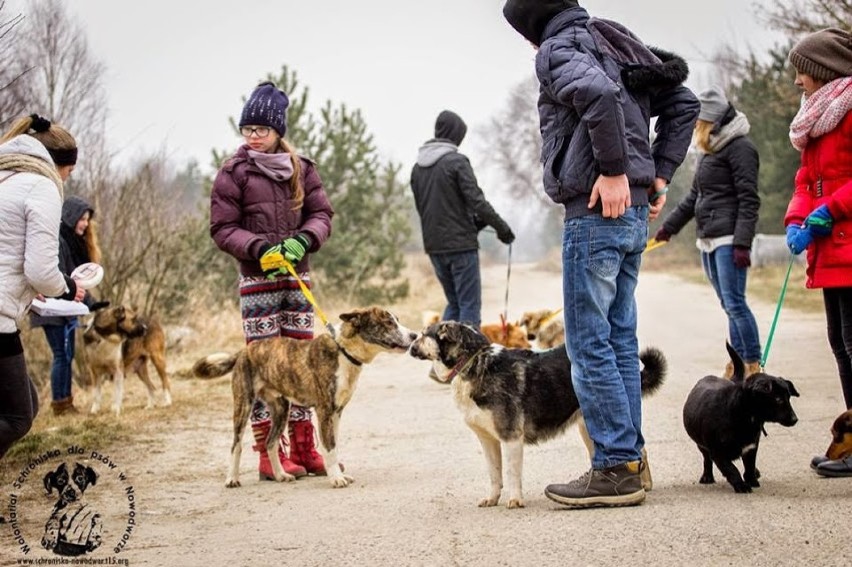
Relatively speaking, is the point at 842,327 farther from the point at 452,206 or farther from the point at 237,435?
the point at 452,206

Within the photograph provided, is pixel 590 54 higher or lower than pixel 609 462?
higher

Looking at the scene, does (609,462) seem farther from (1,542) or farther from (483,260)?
(483,260)

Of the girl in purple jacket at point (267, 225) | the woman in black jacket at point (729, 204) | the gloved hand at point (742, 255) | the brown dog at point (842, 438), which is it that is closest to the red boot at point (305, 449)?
the girl in purple jacket at point (267, 225)

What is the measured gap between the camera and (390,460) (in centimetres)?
734

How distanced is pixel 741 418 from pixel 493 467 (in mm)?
1351

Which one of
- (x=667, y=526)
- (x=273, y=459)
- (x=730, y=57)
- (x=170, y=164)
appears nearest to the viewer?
(x=667, y=526)

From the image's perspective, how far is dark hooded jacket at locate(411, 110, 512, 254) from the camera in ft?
34.1

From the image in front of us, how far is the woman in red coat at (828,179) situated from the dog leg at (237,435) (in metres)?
3.58

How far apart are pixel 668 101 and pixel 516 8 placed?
3.08 ft

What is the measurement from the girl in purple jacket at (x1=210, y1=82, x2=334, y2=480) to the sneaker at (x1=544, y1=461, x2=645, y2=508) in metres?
2.52

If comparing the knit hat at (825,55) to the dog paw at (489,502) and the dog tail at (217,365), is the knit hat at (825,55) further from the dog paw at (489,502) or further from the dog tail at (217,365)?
the dog tail at (217,365)

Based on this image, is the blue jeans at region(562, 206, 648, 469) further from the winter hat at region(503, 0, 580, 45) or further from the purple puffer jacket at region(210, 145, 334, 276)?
the purple puffer jacket at region(210, 145, 334, 276)

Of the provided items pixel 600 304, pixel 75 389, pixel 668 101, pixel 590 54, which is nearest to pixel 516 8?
pixel 590 54

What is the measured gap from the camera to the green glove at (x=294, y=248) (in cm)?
662
